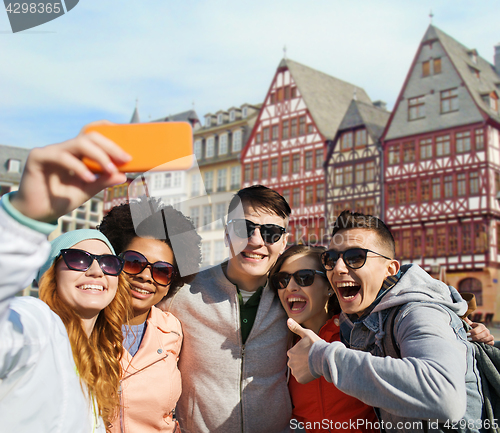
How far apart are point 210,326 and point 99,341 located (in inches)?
39.7

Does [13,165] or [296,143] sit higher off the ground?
[13,165]

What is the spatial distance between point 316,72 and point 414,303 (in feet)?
112

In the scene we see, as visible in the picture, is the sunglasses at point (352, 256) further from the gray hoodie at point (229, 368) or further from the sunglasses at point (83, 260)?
the sunglasses at point (83, 260)

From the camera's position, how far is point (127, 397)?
2.71 meters

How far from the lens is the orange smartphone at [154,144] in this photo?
0.83 metres

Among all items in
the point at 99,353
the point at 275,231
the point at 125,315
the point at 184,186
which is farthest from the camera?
the point at 275,231

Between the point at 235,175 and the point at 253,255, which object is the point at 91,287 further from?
the point at 235,175

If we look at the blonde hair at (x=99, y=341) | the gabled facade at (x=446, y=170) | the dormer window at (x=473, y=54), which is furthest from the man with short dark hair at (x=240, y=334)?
the dormer window at (x=473, y=54)

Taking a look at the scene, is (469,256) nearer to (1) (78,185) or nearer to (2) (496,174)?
(2) (496,174)

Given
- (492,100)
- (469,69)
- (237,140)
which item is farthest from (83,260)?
(237,140)

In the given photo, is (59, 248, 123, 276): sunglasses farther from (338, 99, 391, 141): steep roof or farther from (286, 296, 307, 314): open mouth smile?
(338, 99, 391, 141): steep roof

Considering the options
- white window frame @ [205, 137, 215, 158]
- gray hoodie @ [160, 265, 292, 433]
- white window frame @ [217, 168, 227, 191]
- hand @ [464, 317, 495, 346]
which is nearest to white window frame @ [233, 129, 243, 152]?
white window frame @ [217, 168, 227, 191]

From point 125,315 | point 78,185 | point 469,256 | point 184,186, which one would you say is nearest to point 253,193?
point 125,315

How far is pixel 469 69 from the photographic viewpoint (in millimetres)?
27344
